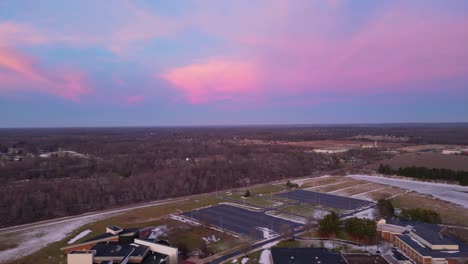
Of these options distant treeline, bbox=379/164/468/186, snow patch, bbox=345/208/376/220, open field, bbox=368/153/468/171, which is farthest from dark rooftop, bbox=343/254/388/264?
open field, bbox=368/153/468/171

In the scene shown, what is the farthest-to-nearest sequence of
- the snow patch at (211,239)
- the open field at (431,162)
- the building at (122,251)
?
the open field at (431,162), the snow patch at (211,239), the building at (122,251)

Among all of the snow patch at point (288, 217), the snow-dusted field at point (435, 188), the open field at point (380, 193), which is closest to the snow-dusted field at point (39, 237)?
the snow patch at point (288, 217)

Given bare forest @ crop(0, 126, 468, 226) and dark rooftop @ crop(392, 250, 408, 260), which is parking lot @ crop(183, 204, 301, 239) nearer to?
dark rooftop @ crop(392, 250, 408, 260)

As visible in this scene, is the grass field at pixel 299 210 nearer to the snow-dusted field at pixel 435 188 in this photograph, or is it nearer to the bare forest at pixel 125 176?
the bare forest at pixel 125 176

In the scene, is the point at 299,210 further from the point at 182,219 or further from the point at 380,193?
the point at 380,193

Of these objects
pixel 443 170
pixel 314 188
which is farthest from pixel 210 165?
pixel 443 170

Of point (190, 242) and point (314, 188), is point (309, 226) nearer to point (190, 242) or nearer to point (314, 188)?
point (190, 242)

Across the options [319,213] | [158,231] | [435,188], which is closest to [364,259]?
[319,213]
